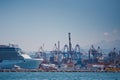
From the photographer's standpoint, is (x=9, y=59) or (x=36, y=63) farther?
(x=36, y=63)

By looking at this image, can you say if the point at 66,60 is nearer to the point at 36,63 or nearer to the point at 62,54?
the point at 62,54

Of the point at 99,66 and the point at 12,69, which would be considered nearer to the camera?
the point at 12,69

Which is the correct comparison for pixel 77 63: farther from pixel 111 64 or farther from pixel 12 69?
pixel 12 69

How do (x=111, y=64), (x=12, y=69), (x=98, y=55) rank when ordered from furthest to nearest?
(x=98, y=55) → (x=111, y=64) → (x=12, y=69)

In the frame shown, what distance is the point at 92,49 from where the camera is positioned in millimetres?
147375

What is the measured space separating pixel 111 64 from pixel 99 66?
1311cm

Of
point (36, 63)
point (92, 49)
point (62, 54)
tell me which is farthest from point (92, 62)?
point (36, 63)

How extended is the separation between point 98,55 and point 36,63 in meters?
51.8

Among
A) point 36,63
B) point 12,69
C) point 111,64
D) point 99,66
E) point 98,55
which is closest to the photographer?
point 12,69

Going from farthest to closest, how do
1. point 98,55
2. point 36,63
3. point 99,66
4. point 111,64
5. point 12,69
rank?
point 98,55
point 111,64
point 99,66
point 36,63
point 12,69

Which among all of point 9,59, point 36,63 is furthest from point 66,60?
point 9,59

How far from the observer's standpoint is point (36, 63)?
103 metres

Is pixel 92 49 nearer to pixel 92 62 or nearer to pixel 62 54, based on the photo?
pixel 92 62

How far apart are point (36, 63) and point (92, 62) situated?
4649cm
